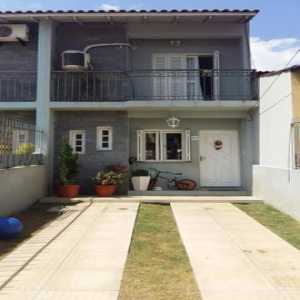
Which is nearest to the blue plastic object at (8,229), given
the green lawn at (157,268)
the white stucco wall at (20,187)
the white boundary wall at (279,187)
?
the white stucco wall at (20,187)

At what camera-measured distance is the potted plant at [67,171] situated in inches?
494

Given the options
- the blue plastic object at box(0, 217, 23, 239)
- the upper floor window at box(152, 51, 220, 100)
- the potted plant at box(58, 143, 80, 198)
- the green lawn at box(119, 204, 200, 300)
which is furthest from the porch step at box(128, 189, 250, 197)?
the blue plastic object at box(0, 217, 23, 239)

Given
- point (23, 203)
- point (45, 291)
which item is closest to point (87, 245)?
point (45, 291)

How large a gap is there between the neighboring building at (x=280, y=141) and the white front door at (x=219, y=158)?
181 centimetres

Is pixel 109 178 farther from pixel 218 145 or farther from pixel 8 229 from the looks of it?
pixel 8 229

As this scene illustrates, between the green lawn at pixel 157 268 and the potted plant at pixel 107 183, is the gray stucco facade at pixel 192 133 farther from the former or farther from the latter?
the green lawn at pixel 157 268

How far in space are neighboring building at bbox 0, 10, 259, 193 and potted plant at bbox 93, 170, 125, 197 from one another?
0.76 m

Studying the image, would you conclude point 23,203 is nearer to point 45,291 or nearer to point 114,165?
point 114,165

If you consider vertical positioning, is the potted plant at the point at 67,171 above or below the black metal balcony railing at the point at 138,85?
below

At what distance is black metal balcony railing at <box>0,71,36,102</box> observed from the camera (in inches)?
536

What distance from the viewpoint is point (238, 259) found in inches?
221

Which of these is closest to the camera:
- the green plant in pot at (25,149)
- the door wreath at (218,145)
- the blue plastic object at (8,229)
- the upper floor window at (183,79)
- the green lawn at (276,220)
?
the blue plastic object at (8,229)

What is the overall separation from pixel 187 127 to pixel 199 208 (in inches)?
182

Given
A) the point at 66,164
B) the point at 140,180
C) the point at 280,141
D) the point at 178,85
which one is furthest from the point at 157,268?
the point at 178,85
